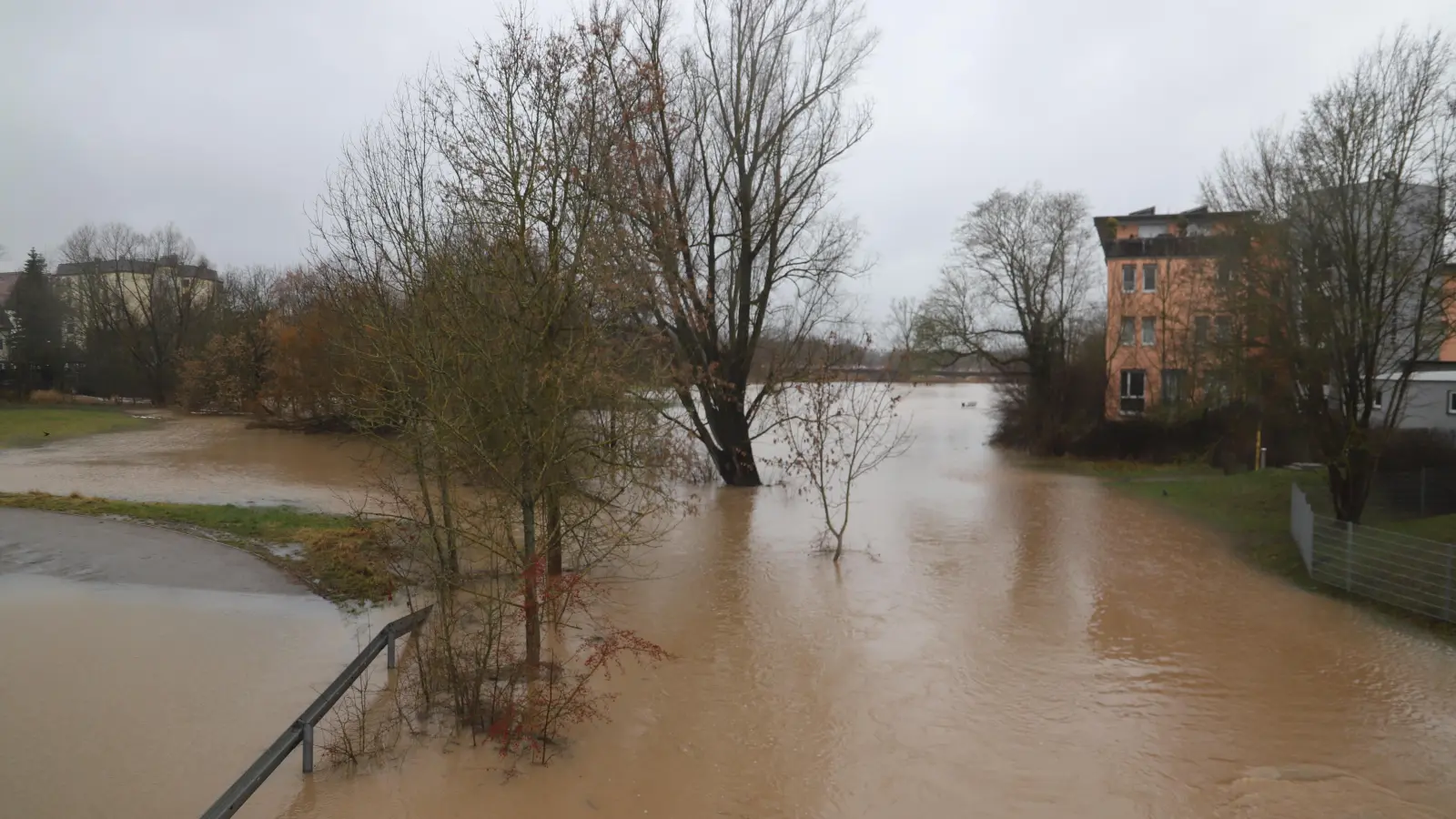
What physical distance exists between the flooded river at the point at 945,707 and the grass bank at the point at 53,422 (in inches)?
1190

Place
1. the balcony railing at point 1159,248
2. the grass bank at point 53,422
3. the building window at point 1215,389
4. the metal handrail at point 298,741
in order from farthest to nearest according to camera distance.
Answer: the grass bank at point 53,422, the balcony railing at point 1159,248, the building window at point 1215,389, the metal handrail at point 298,741

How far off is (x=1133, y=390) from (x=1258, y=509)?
63.9 feet

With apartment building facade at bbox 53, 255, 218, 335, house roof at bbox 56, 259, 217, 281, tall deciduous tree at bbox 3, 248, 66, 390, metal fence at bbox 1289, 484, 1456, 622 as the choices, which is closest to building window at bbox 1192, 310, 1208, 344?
metal fence at bbox 1289, 484, 1456, 622

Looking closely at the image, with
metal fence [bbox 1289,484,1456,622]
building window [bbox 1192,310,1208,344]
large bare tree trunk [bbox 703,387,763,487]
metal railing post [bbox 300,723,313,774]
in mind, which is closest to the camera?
metal railing post [bbox 300,723,313,774]

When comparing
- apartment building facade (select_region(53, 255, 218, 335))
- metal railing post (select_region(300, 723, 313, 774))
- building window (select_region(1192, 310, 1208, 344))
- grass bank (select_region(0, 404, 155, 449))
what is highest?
apartment building facade (select_region(53, 255, 218, 335))

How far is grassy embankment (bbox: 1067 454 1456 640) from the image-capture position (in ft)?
51.4

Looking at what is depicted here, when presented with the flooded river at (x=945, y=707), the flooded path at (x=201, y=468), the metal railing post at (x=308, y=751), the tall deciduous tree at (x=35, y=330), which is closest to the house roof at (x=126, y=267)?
the tall deciduous tree at (x=35, y=330)

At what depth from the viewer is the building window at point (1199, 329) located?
23.1m

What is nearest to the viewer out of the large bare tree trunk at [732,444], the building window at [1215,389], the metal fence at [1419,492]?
the metal fence at [1419,492]

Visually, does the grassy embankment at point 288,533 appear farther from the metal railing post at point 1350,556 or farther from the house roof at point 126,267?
the house roof at point 126,267

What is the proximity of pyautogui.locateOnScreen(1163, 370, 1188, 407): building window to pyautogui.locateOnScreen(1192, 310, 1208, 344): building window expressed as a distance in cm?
272

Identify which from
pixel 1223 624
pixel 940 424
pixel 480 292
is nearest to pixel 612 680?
pixel 480 292

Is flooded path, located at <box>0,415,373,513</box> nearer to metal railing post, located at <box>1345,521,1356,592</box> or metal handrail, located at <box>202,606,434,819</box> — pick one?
metal handrail, located at <box>202,606,434,819</box>

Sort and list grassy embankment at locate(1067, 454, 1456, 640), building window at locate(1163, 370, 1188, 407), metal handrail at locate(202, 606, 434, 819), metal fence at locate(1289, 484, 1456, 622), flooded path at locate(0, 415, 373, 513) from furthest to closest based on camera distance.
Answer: building window at locate(1163, 370, 1188, 407), flooded path at locate(0, 415, 373, 513), grassy embankment at locate(1067, 454, 1456, 640), metal fence at locate(1289, 484, 1456, 622), metal handrail at locate(202, 606, 434, 819)
